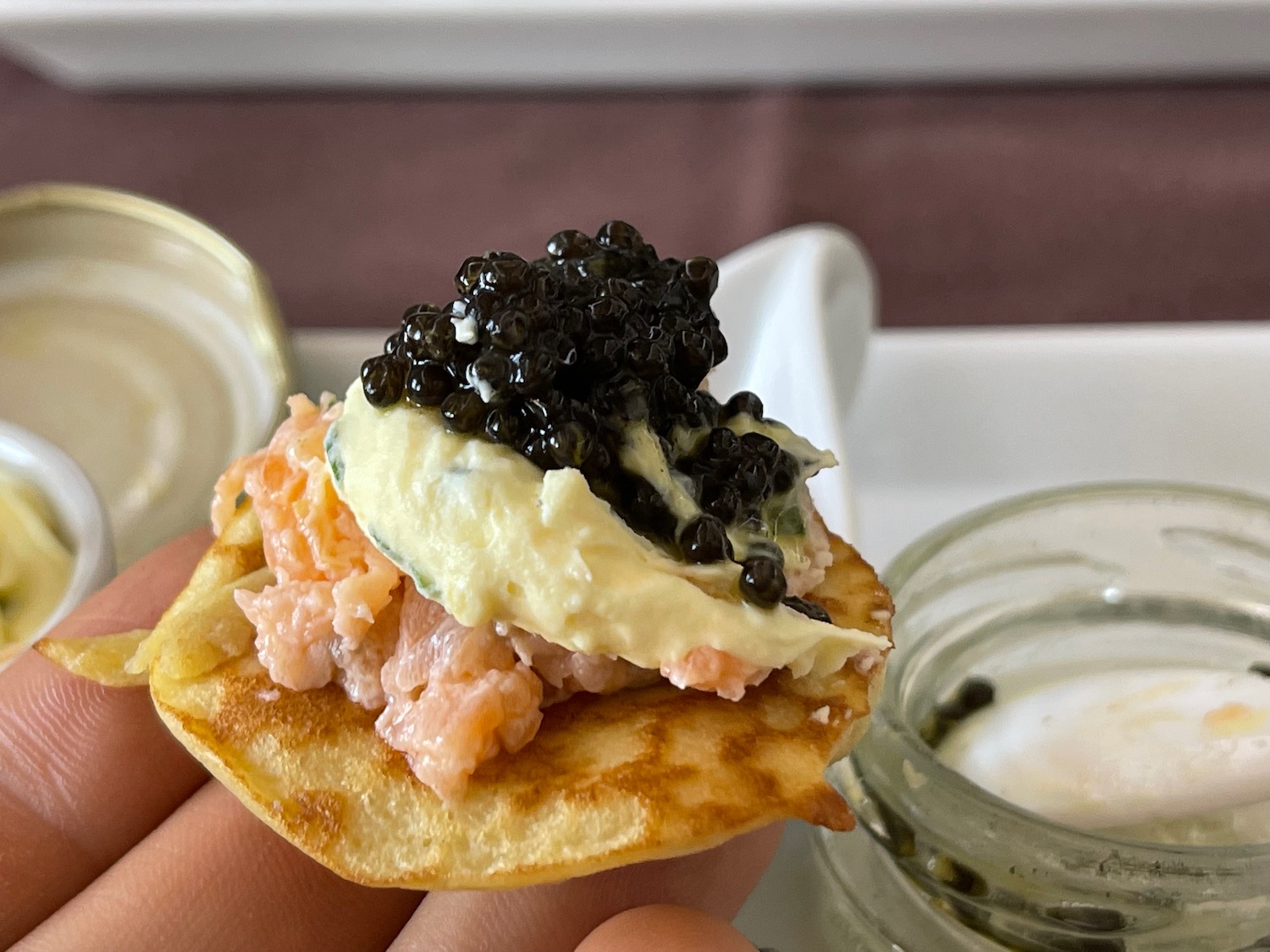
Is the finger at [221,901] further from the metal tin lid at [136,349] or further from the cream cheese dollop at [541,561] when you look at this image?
the metal tin lid at [136,349]

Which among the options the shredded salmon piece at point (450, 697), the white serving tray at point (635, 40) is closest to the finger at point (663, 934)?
the shredded salmon piece at point (450, 697)

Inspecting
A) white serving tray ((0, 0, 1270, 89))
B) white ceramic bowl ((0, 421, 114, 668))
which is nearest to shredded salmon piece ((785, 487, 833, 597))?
white ceramic bowl ((0, 421, 114, 668))

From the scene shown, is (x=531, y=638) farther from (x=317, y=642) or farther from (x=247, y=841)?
(x=247, y=841)

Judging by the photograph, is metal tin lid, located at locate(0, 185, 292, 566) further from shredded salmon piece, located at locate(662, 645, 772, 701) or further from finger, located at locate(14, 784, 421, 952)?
shredded salmon piece, located at locate(662, 645, 772, 701)

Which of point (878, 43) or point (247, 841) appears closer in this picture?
point (247, 841)

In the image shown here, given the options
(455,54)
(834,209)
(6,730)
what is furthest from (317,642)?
(455,54)

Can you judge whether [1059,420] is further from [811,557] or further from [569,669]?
[569,669]
